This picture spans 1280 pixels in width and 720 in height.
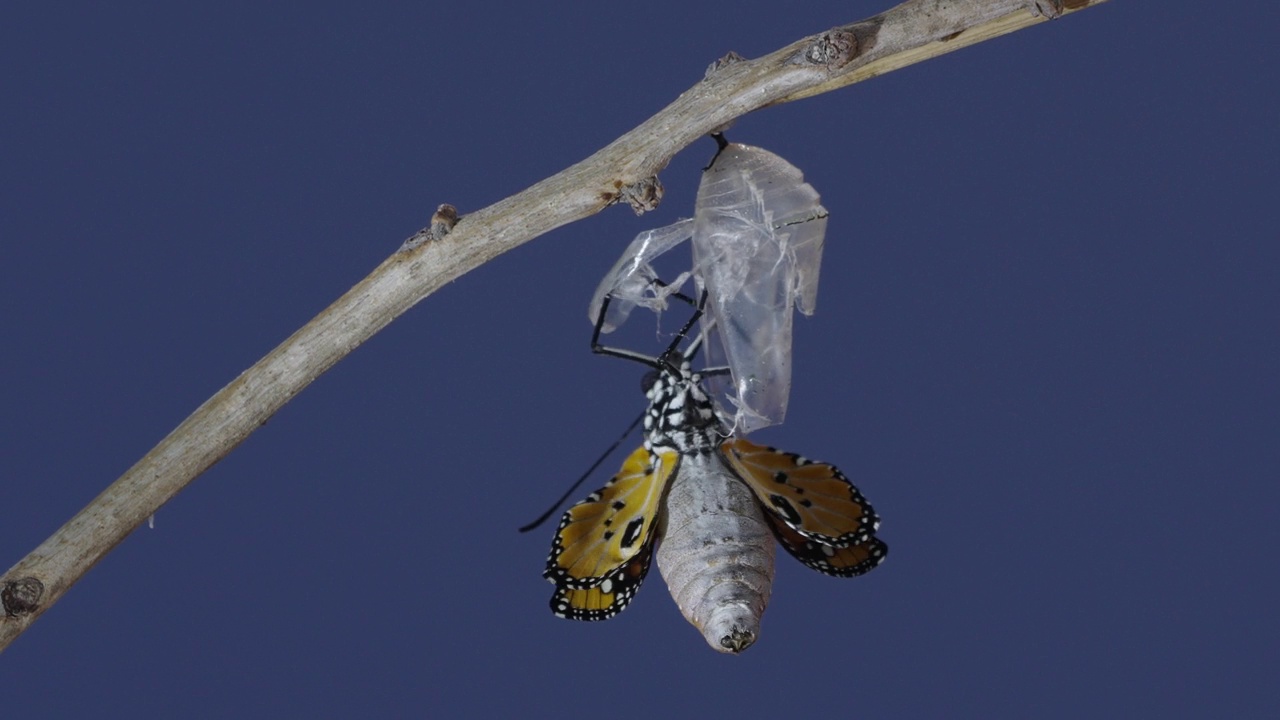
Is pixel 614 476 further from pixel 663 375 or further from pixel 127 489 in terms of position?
pixel 127 489

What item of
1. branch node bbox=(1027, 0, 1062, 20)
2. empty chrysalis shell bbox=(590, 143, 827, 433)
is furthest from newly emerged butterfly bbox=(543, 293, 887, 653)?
branch node bbox=(1027, 0, 1062, 20)

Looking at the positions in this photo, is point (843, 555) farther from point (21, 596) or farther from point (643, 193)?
point (21, 596)

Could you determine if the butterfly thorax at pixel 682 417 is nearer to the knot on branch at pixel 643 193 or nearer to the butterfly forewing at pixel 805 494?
the butterfly forewing at pixel 805 494

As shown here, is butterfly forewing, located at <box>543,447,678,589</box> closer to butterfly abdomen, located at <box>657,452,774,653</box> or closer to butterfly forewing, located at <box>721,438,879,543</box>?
butterfly abdomen, located at <box>657,452,774,653</box>

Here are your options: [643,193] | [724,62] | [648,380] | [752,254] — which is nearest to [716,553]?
[648,380]

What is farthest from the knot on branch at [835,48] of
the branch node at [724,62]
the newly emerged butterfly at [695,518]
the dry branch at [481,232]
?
the newly emerged butterfly at [695,518]

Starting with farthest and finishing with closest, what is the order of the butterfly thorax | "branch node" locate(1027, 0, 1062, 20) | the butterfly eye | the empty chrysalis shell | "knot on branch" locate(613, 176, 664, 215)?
the butterfly eye → the butterfly thorax → the empty chrysalis shell → "knot on branch" locate(613, 176, 664, 215) → "branch node" locate(1027, 0, 1062, 20)
